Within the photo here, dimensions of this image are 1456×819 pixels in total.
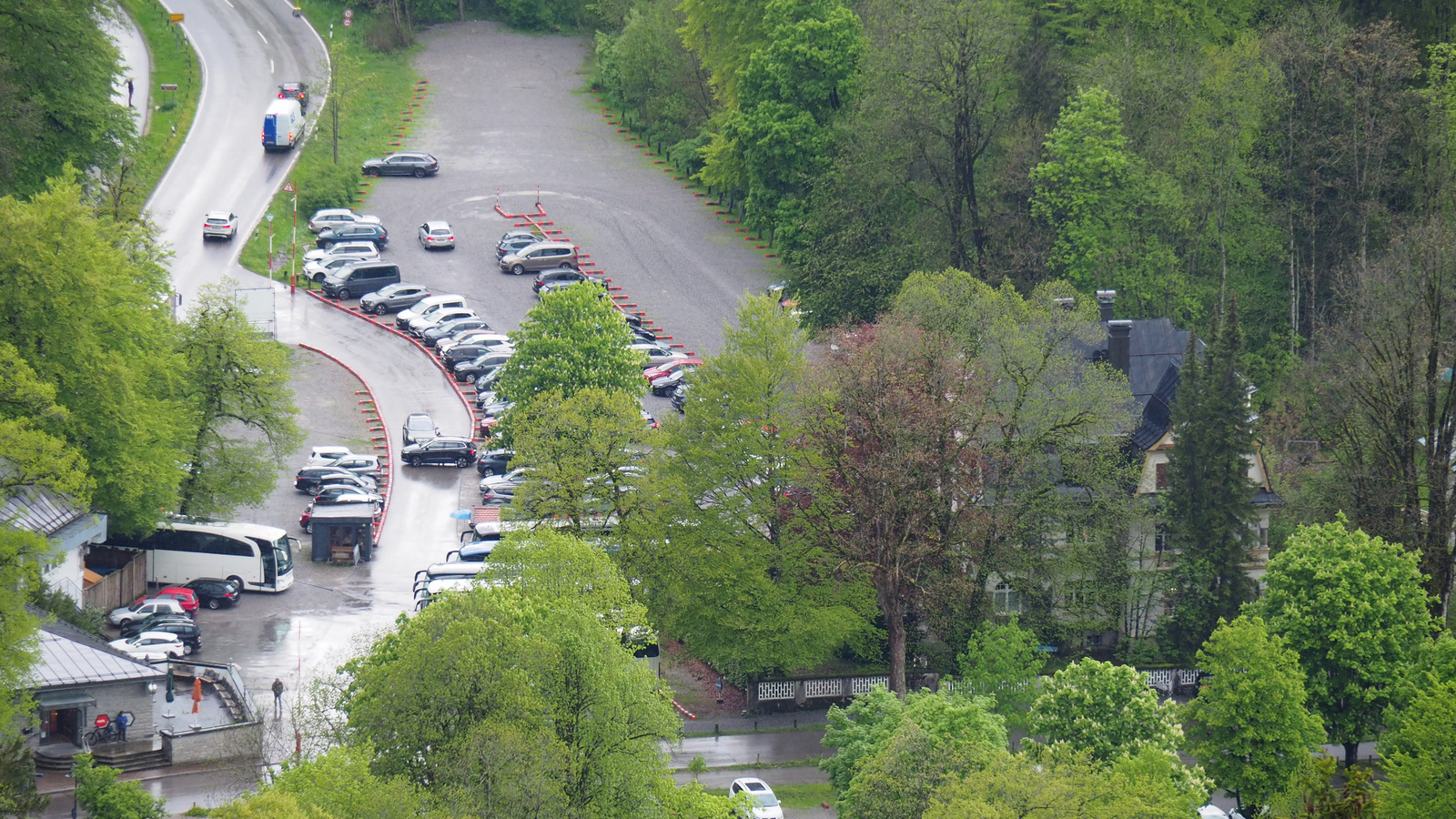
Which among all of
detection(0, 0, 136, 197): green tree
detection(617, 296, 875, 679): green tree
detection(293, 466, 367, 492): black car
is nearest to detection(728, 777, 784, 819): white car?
detection(617, 296, 875, 679): green tree

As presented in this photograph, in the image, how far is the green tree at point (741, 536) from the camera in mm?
71375

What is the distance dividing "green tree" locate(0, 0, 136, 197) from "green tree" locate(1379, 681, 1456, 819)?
6424 cm

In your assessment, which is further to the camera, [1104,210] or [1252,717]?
[1104,210]

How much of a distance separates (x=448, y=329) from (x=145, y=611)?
31.6 meters

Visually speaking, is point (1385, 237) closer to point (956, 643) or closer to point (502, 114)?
point (956, 643)

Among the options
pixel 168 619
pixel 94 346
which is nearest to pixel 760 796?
pixel 168 619

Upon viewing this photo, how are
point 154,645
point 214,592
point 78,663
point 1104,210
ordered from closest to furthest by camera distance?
point 78,663 < point 154,645 < point 214,592 < point 1104,210

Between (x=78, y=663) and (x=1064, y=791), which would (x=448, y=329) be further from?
(x=1064, y=791)

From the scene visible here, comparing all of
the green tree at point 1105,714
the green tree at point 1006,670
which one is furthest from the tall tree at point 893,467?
the green tree at point 1105,714

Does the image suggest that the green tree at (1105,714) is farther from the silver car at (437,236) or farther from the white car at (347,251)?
the silver car at (437,236)

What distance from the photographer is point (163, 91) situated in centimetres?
12775

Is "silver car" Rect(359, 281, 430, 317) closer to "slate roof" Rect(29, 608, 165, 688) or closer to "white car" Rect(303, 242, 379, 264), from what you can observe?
"white car" Rect(303, 242, 379, 264)

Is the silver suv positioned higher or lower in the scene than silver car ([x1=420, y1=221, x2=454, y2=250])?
lower

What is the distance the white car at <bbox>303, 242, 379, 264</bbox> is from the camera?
108 m
